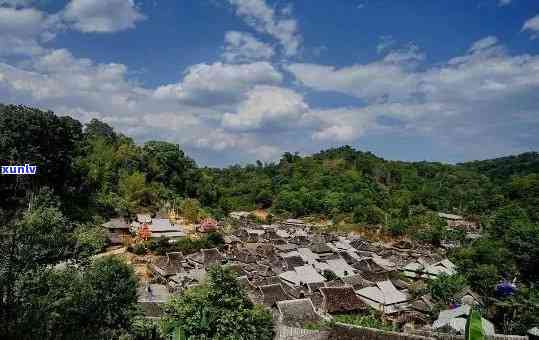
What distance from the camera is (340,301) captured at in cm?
2512

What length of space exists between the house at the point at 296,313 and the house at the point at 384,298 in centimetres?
702

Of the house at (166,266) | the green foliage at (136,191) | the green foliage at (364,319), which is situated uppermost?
the green foliage at (136,191)

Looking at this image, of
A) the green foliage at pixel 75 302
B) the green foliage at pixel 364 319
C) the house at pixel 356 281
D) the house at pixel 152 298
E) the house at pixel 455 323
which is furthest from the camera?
the house at pixel 356 281

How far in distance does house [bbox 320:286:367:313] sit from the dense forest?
8.49m

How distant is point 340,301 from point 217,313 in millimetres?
12253

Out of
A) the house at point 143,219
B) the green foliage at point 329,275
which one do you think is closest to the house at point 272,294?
the green foliage at point 329,275

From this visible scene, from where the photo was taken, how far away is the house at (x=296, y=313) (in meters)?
21.1

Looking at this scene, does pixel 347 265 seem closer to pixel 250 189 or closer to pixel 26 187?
pixel 26 187

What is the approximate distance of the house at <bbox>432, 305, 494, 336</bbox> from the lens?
66.7 feet

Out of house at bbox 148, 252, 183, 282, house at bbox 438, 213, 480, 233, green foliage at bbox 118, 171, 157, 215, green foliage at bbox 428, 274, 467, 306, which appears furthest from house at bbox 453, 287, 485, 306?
house at bbox 438, 213, 480, 233

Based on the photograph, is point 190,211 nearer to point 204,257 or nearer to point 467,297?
point 204,257

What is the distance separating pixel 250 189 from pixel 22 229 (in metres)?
70.5

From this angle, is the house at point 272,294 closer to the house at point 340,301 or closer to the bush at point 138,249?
the house at point 340,301

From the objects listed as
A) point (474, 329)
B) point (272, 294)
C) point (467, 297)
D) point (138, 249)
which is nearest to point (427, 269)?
point (467, 297)
